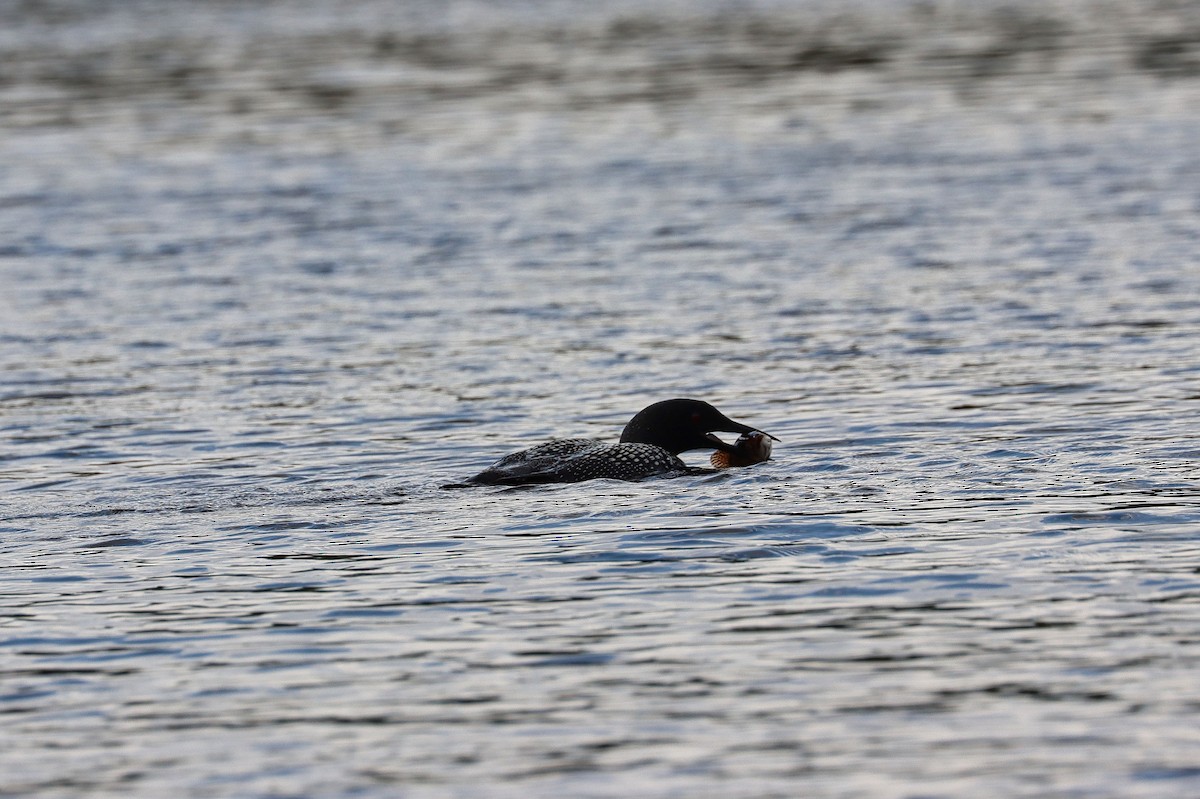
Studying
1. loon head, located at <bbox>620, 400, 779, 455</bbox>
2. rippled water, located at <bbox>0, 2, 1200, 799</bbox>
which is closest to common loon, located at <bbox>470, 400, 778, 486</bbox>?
loon head, located at <bbox>620, 400, 779, 455</bbox>

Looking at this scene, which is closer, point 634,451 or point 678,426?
point 634,451

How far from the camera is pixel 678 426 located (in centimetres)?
1349

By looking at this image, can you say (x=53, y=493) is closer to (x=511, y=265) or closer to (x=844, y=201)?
(x=511, y=265)

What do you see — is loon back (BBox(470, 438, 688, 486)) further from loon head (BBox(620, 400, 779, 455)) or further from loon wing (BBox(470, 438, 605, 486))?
loon head (BBox(620, 400, 779, 455))

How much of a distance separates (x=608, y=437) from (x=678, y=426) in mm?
1156

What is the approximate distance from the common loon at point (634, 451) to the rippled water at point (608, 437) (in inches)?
9.8

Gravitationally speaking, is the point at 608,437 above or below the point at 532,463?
below

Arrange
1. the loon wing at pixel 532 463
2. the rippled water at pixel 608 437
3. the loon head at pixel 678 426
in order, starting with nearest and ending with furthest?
the rippled water at pixel 608 437
the loon wing at pixel 532 463
the loon head at pixel 678 426

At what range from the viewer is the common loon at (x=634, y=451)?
12539 millimetres

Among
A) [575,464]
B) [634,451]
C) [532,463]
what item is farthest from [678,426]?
[532,463]

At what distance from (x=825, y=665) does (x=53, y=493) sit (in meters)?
5.95

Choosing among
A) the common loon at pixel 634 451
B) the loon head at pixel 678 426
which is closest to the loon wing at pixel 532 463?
the common loon at pixel 634 451

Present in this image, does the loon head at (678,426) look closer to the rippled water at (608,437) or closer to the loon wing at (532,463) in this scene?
the rippled water at (608,437)

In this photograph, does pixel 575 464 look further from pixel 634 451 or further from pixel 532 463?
pixel 634 451
